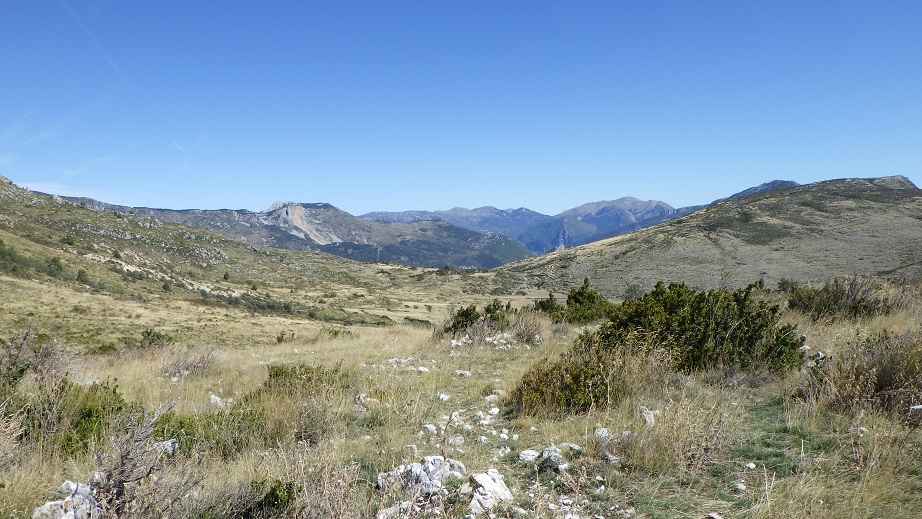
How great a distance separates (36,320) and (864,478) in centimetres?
2669

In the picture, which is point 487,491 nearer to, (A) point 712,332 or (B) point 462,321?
(A) point 712,332

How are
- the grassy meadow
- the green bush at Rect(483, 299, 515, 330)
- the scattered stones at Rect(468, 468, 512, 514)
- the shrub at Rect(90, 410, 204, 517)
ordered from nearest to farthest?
1. the shrub at Rect(90, 410, 204, 517)
2. the grassy meadow
3. the scattered stones at Rect(468, 468, 512, 514)
4. the green bush at Rect(483, 299, 515, 330)

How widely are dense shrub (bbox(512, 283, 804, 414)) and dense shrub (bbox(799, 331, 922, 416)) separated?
43.9 inches

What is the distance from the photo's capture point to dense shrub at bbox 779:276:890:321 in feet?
32.1

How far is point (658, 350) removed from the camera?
19.8 ft

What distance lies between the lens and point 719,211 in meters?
91.8

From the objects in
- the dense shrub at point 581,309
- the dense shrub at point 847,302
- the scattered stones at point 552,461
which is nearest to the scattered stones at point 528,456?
the scattered stones at point 552,461

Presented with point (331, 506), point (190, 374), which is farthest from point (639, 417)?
point (190, 374)

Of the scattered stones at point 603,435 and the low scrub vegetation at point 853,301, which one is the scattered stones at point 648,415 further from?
the low scrub vegetation at point 853,301

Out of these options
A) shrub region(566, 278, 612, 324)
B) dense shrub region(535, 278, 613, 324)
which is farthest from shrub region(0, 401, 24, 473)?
shrub region(566, 278, 612, 324)

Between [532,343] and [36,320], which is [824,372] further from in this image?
[36,320]

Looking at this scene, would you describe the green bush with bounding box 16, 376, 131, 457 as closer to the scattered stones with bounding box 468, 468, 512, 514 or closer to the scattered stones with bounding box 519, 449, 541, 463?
the scattered stones with bounding box 468, 468, 512, 514

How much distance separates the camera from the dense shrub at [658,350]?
5324mm

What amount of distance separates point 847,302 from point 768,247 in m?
67.3
